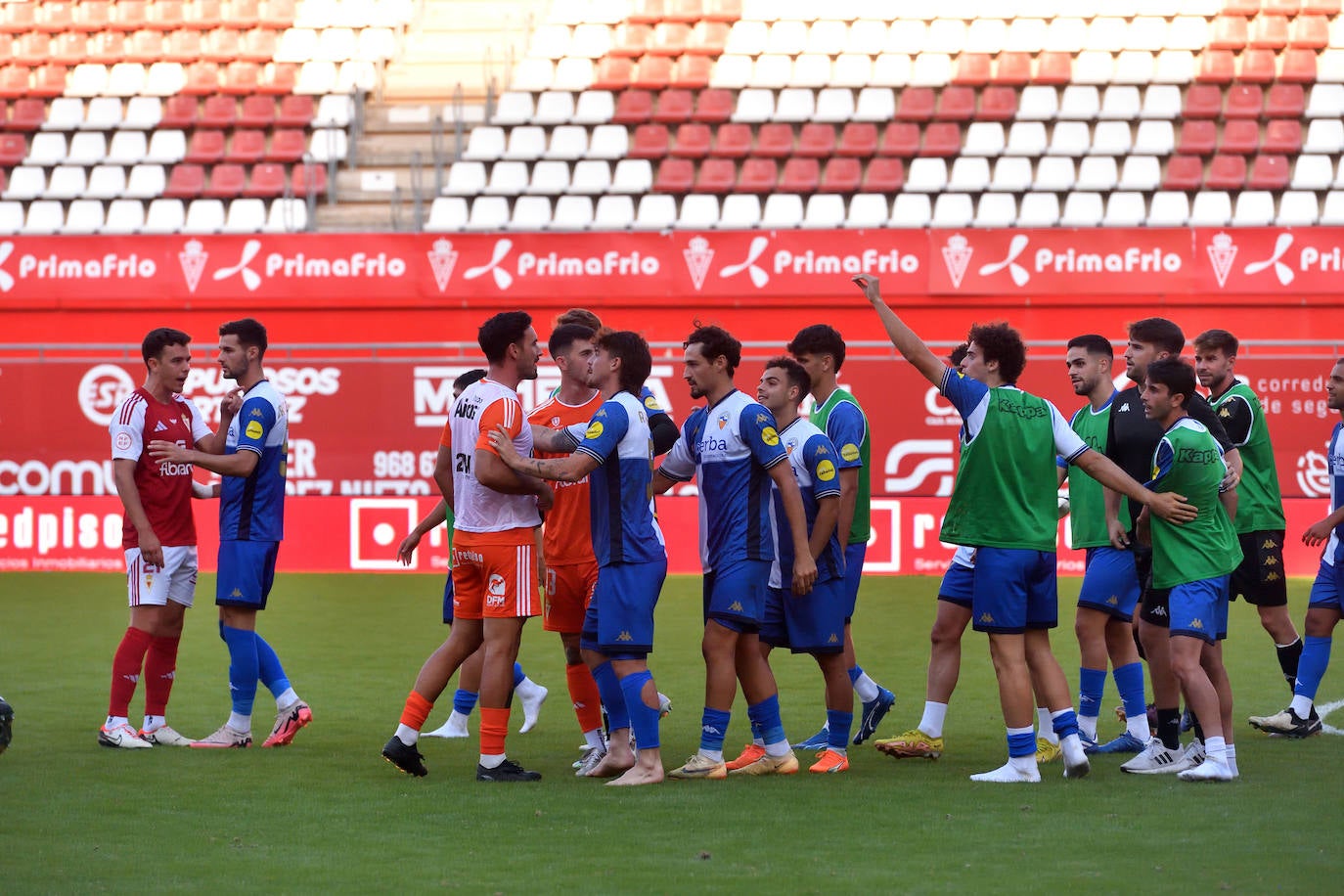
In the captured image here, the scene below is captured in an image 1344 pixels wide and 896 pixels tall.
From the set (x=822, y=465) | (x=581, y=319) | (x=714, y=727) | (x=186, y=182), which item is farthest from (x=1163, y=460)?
(x=186, y=182)

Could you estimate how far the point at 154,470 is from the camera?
27.0 ft

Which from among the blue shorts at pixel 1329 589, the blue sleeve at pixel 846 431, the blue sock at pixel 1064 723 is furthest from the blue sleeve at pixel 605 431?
the blue shorts at pixel 1329 589

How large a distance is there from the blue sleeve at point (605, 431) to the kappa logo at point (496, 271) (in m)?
11.8

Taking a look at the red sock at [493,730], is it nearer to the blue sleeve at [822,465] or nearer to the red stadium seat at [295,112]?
the blue sleeve at [822,465]

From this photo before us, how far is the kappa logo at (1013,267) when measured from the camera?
58.7 feet

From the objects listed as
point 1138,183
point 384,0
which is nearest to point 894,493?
point 1138,183

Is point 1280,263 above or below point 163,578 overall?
above

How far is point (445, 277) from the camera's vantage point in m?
18.5

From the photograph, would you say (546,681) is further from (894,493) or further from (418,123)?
(418,123)

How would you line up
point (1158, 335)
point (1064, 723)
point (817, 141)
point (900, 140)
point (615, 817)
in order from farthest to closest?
1. point (817, 141)
2. point (900, 140)
3. point (1158, 335)
4. point (1064, 723)
5. point (615, 817)

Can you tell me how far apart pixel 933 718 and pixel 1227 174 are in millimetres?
14682

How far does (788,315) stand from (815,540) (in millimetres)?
11167

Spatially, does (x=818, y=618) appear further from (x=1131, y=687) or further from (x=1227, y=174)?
(x=1227, y=174)

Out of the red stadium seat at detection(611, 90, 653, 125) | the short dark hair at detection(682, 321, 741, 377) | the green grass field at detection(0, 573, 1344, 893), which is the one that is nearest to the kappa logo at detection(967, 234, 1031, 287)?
the red stadium seat at detection(611, 90, 653, 125)
